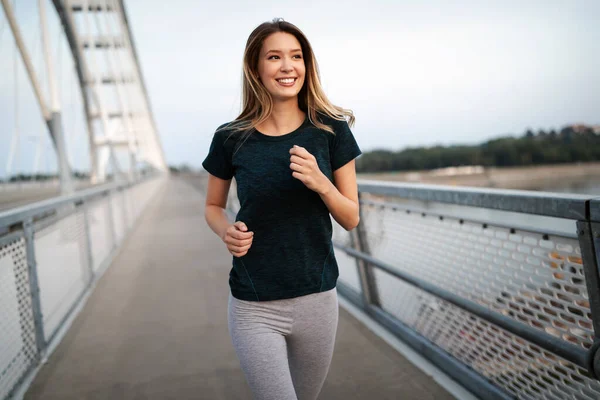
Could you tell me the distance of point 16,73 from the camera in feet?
36.5

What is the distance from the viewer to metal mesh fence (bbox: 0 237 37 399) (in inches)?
109

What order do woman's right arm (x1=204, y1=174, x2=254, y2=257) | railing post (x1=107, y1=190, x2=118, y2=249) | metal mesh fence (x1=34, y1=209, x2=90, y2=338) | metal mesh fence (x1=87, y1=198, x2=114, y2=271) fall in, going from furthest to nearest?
railing post (x1=107, y1=190, x2=118, y2=249) → metal mesh fence (x1=87, y1=198, x2=114, y2=271) → metal mesh fence (x1=34, y1=209, x2=90, y2=338) → woman's right arm (x1=204, y1=174, x2=254, y2=257)

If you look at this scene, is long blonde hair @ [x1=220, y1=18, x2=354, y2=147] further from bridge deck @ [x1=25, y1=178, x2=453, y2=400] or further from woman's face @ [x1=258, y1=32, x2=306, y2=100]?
bridge deck @ [x1=25, y1=178, x2=453, y2=400]

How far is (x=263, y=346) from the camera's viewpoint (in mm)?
1604

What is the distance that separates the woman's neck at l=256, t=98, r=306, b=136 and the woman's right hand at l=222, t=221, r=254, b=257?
344mm

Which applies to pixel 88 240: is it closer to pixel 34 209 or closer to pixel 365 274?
pixel 34 209

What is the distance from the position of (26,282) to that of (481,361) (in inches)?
103

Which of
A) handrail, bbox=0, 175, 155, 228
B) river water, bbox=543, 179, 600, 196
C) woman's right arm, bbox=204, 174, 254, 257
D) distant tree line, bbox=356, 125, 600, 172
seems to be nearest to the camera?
woman's right arm, bbox=204, 174, 254, 257

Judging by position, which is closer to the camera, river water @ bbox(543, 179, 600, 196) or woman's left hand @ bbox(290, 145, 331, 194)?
woman's left hand @ bbox(290, 145, 331, 194)

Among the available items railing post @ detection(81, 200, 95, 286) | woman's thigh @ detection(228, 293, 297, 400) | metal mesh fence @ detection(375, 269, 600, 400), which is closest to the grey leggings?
woman's thigh @ detection(228, 293, 297, 400)

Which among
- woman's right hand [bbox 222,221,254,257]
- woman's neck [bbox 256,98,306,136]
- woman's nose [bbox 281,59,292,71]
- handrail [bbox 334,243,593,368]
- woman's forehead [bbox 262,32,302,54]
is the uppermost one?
woman's forehead [bbox 262,32,302,54]

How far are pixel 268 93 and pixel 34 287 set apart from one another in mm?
2334

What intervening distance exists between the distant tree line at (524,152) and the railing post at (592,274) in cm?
78

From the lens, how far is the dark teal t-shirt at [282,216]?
163 centimetres
